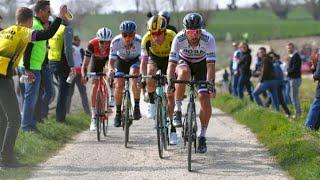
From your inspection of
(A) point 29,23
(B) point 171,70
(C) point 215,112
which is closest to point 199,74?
(B) point 171,70

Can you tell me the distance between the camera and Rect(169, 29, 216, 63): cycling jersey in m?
10.0

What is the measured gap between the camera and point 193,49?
10.2 meters

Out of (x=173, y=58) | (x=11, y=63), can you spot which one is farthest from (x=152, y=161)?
(x=11, y=63)

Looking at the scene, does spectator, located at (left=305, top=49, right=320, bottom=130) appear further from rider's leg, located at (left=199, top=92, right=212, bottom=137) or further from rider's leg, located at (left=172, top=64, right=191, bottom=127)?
rider's leg, located at (left=172, top=64, right=191, bottom=127)

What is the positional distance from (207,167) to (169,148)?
69.7 inches

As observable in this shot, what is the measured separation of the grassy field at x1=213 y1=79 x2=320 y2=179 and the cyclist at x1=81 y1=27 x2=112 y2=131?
3.23m

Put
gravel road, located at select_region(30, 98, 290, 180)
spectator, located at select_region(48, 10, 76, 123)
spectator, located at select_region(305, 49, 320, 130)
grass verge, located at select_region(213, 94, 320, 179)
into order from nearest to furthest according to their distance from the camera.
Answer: grass verge, located at select_region(213, 94, 320, 179) < gravel road, located at select_region(30, 98, 290, 180) < spectator, located at select_region(305, 49, 320, 130) < spectator, located at select_region(48, 10, 76, 123)

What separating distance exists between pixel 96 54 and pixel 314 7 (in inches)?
3486

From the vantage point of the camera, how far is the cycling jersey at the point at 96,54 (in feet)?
42.7

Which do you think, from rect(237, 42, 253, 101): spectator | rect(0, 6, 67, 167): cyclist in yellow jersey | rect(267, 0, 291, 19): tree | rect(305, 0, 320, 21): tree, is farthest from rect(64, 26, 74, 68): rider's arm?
rect(267, 0, 291, 19): tree

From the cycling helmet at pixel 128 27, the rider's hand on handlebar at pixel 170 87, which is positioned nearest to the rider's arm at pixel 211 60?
the rider's hand on handlebar at pixel 170 87

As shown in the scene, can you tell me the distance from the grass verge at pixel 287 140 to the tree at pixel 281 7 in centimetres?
9315

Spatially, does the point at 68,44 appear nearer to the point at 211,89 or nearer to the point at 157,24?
the point at 157,24

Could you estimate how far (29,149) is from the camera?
1059 cm
